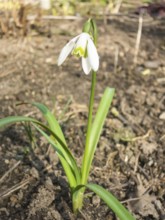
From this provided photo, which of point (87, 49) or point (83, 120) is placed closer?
point (87, 49)

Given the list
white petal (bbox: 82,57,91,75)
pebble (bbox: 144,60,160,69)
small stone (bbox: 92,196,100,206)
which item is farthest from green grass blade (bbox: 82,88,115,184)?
pebble (bbox: 144,60,160,69)

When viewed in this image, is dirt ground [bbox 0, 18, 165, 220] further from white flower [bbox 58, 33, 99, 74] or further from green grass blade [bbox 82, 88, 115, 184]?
white flower [bbox 58, 33, 99, 74]

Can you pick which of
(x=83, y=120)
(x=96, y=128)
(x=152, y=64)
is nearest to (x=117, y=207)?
(x=96, y=128)

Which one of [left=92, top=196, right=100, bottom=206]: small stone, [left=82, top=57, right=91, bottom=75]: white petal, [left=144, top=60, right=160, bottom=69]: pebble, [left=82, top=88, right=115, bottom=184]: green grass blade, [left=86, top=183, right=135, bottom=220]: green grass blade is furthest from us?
[left=144, top=60, right=160, bottom=69]: pebble

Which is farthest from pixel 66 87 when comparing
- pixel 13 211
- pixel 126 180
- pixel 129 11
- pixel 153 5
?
pixel 129 11

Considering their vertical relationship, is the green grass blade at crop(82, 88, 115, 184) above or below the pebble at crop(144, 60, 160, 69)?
above

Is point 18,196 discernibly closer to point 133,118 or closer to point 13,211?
point 13,211

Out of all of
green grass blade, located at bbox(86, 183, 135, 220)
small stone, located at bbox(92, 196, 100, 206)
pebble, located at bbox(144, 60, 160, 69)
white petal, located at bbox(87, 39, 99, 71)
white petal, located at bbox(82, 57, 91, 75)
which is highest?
white petal, located at bbox(87, 39, 99, 71)

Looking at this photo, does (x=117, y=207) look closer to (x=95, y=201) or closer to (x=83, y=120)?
(x=95, y=201)
